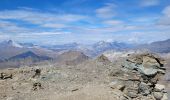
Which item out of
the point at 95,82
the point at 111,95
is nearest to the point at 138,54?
the point at 95,82

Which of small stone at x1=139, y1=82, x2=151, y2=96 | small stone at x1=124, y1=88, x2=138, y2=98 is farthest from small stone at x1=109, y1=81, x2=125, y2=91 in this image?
small stone at x1=139, y1=82, x2=151, y2=96

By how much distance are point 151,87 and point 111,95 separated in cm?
989

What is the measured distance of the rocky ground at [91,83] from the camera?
3578 cm

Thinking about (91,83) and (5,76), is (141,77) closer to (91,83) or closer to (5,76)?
(91,83)

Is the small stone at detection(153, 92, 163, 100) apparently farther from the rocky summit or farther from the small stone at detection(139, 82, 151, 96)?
the small stone at detection(139, 82, 151, 96)

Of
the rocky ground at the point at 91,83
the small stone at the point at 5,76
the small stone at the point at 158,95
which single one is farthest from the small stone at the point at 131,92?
the small stone at the point at 5,76

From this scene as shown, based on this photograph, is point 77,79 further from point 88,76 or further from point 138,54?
point 138,54

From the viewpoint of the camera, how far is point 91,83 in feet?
137

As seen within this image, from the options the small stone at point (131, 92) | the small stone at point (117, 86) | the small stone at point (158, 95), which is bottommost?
the small stone at point (158, 95)

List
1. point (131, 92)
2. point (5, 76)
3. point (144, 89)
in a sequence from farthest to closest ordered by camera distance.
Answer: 1. point (5, 76)
2. point (144, 89)
3. point (131, 92)

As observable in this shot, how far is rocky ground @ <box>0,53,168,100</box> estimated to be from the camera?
117 feet

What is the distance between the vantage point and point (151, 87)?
43.4 m

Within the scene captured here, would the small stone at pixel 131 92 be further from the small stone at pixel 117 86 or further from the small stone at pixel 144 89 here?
the small stone at pixel 144 89

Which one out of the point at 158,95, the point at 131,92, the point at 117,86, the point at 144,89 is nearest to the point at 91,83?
the point at 117,86
